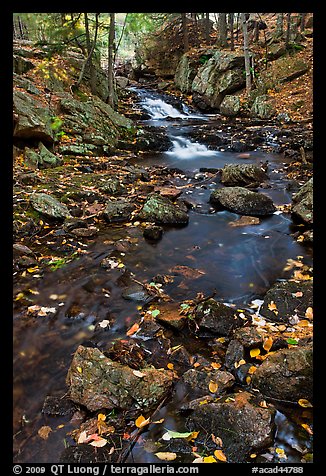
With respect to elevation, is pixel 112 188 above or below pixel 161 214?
above

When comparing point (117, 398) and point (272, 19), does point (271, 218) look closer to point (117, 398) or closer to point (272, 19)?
point (117, 398)

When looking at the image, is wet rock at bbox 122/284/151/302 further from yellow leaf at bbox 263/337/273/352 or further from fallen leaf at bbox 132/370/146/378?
yellow leaf at bbox 263/337/273/352

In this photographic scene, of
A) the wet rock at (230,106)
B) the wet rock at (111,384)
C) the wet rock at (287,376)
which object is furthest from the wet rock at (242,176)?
the wet rock at (230,106)

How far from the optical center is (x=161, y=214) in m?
7.44

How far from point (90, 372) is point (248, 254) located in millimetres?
3950

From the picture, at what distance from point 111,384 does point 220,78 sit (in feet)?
71.5

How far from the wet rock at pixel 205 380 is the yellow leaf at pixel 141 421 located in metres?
0.53

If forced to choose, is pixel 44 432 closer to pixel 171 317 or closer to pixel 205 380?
pixel 205 380

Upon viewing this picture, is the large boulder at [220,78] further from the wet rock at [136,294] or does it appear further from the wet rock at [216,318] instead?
the wet rock at [216,318]

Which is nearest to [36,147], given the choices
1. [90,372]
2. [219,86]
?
[90,372]

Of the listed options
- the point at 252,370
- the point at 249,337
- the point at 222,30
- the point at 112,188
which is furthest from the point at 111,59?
the point at 252,370

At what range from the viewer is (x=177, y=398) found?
10.7ft

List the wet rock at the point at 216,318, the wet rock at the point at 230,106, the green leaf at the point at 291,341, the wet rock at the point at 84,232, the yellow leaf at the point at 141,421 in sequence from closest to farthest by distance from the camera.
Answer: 1. the yellow leaf at the point at 141,421
2. the green leaf at the point at 291,341
3. the wet rock at the point at 216,318
4. the wet rock at the point at 84,232
5. the wet rock at the point at 230,106

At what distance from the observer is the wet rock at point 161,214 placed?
739 cm
